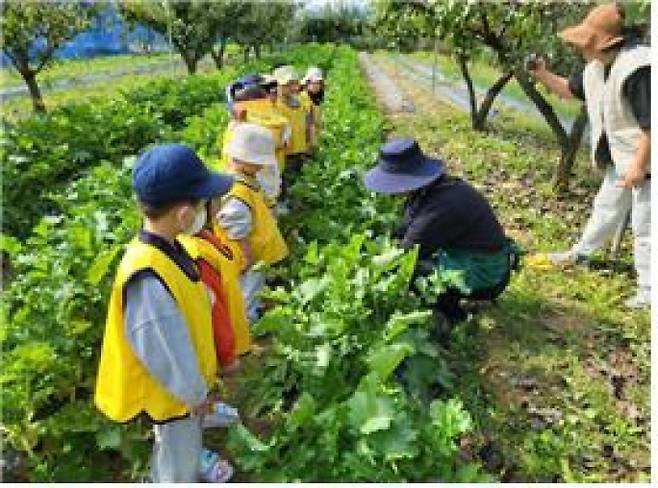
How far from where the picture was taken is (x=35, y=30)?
15.1 m

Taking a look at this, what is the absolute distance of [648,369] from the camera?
16.1 ft

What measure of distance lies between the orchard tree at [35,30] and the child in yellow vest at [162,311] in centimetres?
1214

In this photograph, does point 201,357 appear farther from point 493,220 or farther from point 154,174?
point 493,220

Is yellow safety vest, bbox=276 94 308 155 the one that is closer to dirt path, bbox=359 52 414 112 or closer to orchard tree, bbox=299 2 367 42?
dirt path, bbox=359 52 414 112

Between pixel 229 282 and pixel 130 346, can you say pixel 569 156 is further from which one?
pixel 130 346

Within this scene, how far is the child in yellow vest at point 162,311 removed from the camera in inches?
116

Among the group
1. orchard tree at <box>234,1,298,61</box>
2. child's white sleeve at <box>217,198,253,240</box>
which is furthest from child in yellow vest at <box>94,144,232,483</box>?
orchard tree at <box>234,1,298,61</box>

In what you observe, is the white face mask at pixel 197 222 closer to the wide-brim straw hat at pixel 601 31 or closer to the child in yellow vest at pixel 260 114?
the child in yellow vest at pixel 260 114

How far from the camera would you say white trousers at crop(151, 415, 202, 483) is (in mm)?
3322

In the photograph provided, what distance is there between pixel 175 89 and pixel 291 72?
22.3 ft

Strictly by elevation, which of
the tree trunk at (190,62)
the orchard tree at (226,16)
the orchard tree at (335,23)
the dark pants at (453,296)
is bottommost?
the orchard tree at (335,23)

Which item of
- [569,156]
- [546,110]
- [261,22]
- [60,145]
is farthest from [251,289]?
[261,22]

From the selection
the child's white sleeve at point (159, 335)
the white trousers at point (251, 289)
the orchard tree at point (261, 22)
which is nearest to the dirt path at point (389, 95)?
the orchard tree at point (261, 22)

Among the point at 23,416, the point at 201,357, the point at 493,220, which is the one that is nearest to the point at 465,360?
the point at 493,220
